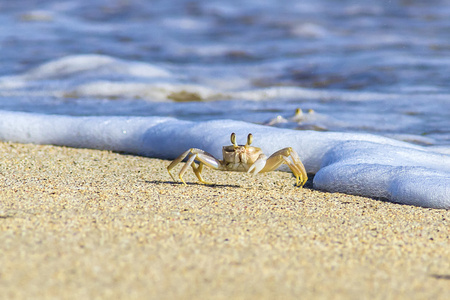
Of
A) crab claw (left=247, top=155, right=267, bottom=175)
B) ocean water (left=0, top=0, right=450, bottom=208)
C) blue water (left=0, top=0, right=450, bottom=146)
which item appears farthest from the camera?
blue water (left=0, top=0, right=450, bottom=146)

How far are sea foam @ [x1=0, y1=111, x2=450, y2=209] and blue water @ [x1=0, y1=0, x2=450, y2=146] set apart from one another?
2.92ft

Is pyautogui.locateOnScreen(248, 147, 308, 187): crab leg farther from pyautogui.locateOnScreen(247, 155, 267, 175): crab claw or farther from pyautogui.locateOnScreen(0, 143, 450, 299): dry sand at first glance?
pyautogui.locateOnScreen(0, 143, 450, 299): dry sand

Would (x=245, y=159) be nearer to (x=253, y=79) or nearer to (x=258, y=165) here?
(x=258, y=165)

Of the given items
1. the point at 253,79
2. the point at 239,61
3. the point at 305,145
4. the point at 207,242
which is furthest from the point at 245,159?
the point at 239,61

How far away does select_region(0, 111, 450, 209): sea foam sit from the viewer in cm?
334

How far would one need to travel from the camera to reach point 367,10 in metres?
14.0

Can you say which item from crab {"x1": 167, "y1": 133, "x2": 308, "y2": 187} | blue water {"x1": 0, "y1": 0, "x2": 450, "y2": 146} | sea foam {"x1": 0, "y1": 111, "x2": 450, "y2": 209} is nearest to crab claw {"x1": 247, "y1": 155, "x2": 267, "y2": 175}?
crab {"x1": 167, "y1": 133, "x2": 308, "y2": 187}

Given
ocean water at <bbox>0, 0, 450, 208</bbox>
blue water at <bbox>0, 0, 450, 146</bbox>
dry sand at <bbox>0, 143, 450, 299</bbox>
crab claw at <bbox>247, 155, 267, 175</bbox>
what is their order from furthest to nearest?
blue water at <bbox>0, 0, 450, 146</bbox>, ocean water at <bbox>0, 0, 450, 208</bbox>, crab claw at <bbox>247, 155, 267, 175</bbox>, dry sand at <bbox>0, 143, 450, 299</bbox>

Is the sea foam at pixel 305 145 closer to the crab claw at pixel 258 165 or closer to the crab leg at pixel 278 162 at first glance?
the crab leg at pixel 278 162

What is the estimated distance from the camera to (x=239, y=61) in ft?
33.7

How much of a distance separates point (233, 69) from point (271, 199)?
6.66 m

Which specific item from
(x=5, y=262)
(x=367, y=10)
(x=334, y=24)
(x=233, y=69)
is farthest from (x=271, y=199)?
(x=367, y=10)

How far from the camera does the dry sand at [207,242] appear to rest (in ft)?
5.85

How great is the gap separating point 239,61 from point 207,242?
327 inches
